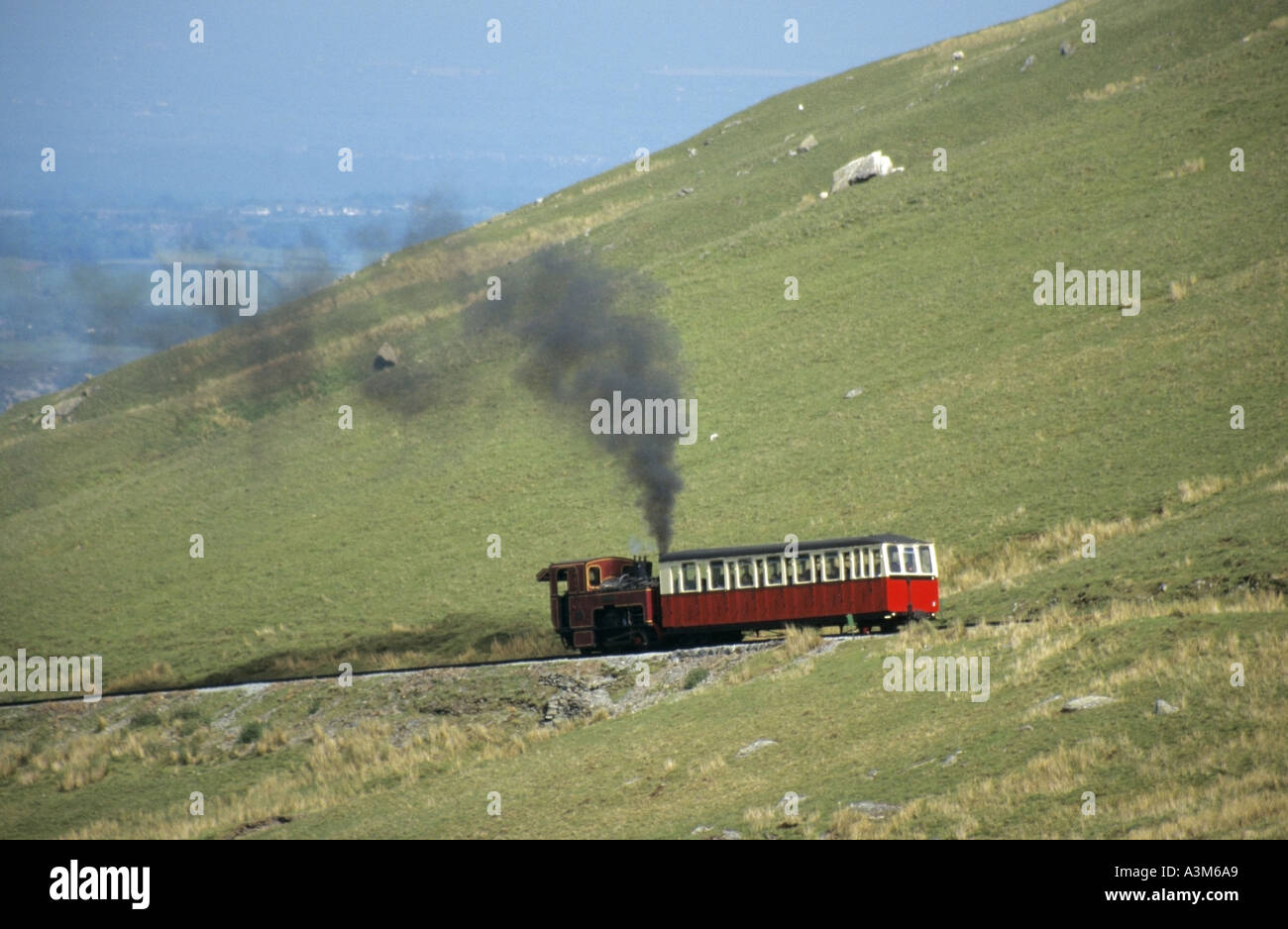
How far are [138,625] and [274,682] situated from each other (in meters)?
18.3

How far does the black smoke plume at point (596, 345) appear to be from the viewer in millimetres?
45062

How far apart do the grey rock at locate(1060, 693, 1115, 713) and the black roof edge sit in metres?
9.94

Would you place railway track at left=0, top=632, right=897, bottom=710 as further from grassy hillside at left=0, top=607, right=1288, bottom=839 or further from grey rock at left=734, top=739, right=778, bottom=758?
grey rock at left=734, top=739, right=778, bottom=758

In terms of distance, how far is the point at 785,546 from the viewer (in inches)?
1328

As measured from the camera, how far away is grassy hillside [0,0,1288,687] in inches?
1772

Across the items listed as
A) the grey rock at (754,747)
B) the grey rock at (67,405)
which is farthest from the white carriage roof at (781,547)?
the grey rock at (67,405)

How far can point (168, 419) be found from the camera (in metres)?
89.1

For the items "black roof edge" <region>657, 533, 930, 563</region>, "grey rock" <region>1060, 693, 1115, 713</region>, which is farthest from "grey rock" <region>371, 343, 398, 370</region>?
"grey rock" <region>1060, 693, 1115, 713</region>

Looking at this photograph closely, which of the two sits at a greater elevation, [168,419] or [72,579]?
[168,419]
